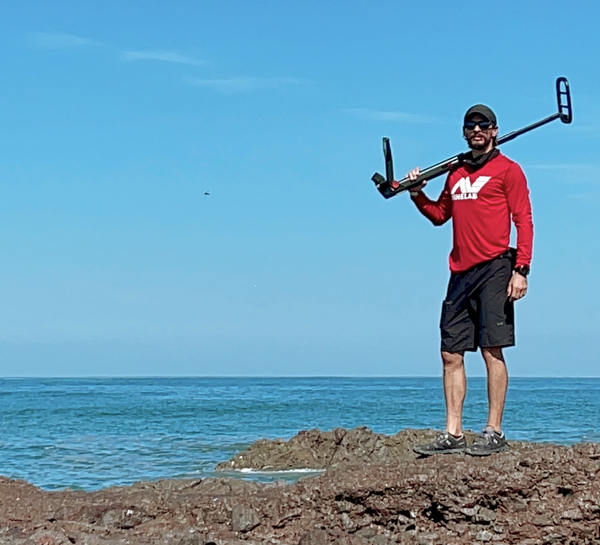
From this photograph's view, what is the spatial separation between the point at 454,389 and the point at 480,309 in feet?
1.97

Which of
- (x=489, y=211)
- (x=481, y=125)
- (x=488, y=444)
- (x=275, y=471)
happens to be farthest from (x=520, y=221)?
(x=275, y=471)

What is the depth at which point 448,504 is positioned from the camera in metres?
5.94

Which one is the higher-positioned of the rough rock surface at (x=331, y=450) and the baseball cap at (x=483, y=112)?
the baseball cap at (x=483, y=112)

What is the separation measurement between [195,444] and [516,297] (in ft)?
→ 50.0

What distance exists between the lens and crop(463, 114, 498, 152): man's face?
21.5ft

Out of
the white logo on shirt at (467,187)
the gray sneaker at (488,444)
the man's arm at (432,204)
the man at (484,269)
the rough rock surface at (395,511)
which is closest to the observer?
the rough rock surface at (395,511)

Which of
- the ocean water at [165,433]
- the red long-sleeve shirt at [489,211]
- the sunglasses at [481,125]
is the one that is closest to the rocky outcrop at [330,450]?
the ocean water at [165,433]

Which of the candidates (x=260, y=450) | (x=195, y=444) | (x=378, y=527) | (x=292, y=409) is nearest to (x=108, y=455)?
(x=195, y=444)

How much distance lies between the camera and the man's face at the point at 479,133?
21.5 feet

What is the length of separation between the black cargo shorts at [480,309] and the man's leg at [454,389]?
7 centimetres

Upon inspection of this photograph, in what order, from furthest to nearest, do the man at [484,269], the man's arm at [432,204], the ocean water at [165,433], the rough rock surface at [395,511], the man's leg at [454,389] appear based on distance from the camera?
1. the ocean water at [165,433]
2. the man's arm at [432,204]
3. the man's leg at [454,389]
4. the man at [484,269]
5. the rough rock surface at [395,511]

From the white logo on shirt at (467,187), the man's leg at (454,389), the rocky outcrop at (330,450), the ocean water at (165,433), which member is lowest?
the ocean water at (165,433)

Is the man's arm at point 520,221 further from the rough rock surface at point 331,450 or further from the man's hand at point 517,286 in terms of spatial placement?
the rough rock surface at point 331,450

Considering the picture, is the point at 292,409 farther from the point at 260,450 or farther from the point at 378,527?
the point at 378,527
